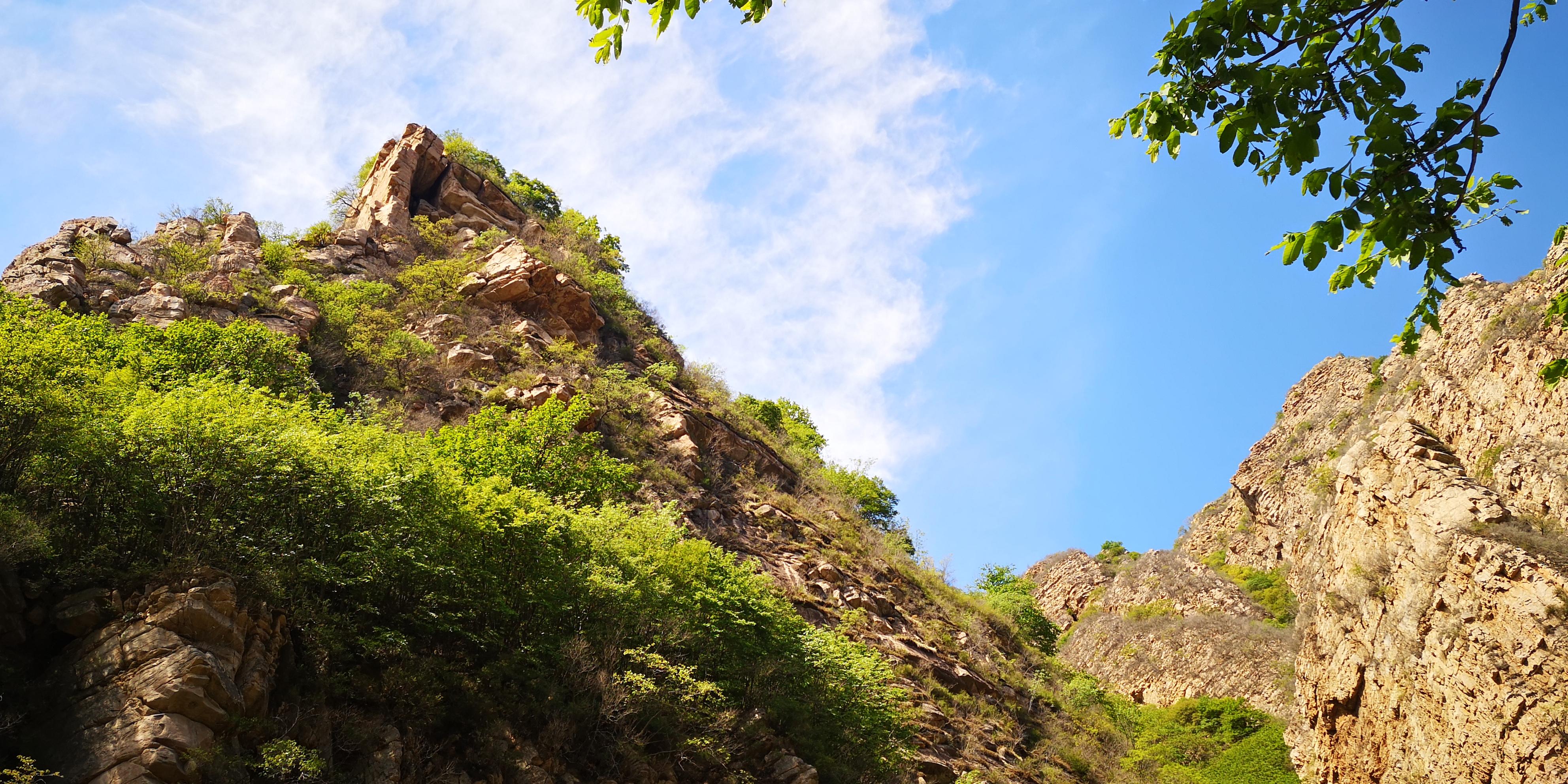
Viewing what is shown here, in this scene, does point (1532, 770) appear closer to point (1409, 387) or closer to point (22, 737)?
point (1409, 387)

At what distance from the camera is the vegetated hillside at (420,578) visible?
9.63 m

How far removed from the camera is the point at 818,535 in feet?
103

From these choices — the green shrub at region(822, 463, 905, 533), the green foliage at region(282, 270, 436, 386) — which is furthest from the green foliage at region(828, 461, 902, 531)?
the green foliage at region(282, 270, 436, 386)

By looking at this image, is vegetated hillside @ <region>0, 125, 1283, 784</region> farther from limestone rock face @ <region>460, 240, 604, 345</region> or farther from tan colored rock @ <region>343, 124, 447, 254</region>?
tan colored rock @ <region>343, 124, 447, 254</region>

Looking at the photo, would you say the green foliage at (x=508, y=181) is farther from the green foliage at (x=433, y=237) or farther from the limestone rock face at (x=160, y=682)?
the limestone rock face at (x=160, y=682)

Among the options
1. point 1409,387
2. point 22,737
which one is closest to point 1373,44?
point 22,737

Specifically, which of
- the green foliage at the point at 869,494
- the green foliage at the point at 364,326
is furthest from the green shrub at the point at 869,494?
the green foliage at the point at 364,326

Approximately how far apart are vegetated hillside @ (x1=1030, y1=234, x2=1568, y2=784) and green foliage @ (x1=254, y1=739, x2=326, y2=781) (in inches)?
702

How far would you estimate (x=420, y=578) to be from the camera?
42.5ft

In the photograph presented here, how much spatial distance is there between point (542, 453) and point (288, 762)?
13.5m

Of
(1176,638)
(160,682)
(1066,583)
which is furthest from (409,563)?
(1066,583)

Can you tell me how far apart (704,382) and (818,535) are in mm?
13140

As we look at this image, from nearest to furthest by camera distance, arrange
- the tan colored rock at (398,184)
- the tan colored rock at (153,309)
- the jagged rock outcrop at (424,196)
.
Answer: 1. the tan colored rock at (153,309)
2. the tan colored rock at (398,184)
3. the jagged rock outcrop at (424,196)

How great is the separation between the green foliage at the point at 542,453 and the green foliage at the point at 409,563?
49 centimetres
